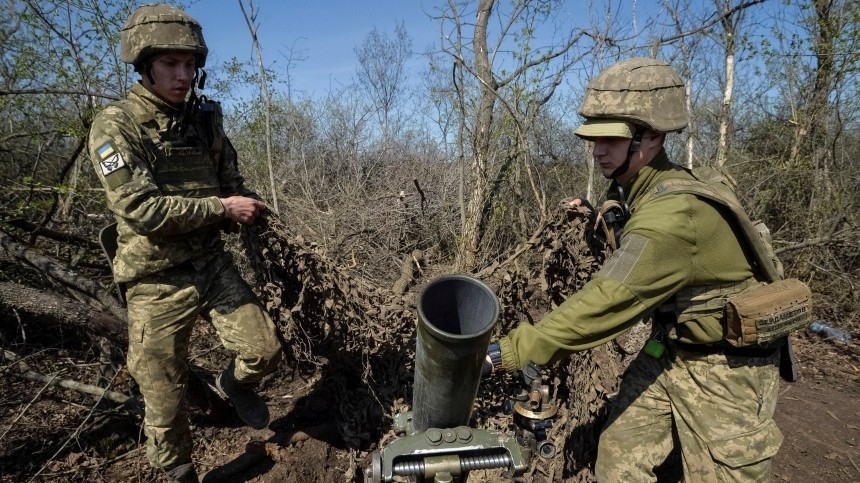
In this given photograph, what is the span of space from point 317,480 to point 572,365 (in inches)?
76.7

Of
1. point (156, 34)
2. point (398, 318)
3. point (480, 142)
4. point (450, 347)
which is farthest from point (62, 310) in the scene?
point (480, 142)

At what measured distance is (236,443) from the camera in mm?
3826

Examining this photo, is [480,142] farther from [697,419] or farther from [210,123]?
[697,419]

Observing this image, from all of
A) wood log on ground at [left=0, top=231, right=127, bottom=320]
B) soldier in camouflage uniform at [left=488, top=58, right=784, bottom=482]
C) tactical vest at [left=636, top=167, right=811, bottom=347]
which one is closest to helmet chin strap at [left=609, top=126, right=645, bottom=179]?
soldier in camouflage uniform at [left=488, top=58, right=784, bottom=482]

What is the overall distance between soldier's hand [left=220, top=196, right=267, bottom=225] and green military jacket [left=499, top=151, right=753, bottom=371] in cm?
175

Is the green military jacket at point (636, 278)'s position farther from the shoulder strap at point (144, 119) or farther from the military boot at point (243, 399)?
the shoulder strap at point (144, 119)

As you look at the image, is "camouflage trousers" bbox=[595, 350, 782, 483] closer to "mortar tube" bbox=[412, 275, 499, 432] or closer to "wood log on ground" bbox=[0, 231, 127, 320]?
"mortar tube" bbox=[412, 275, 499, 432]

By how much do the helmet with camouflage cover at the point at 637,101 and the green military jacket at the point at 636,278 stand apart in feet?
1.25

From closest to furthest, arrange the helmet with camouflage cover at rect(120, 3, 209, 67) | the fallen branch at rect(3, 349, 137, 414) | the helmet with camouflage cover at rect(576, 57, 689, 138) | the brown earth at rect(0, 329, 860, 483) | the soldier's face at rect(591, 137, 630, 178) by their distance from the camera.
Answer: the helmet with camouflage cover at rect(576, 57, 689, 138) < the soldier's face at rect(591, 137, 630, 178) < the helmet with camouflage cover at rect(120, 3, 209, 67) < the brown earth at rect(0, 329, 860, 483) < the fallen branch at rect(3, 349, 137, 414)

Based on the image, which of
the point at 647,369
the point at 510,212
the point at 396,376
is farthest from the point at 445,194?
the point at 647,369

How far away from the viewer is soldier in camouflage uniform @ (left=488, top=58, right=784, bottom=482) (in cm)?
208

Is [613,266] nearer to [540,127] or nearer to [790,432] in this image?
[790,432]

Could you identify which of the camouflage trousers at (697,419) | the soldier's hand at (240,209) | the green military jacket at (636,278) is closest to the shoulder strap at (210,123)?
the soldier's hand at (240,209)

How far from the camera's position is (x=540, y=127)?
9.09m
